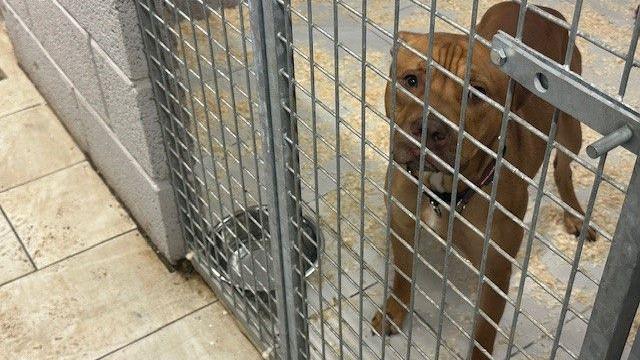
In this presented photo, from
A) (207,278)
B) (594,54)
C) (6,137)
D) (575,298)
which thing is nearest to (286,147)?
(207,278)

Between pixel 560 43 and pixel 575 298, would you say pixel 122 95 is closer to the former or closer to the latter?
pixel 560 43

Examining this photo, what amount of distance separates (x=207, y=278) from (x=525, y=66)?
1.60 metres

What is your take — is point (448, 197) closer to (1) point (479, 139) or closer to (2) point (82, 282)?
(1) point (479, 139)

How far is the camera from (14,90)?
316 centimetres

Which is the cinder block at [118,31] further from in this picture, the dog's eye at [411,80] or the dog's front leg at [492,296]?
the dog's front leg at [492,296]

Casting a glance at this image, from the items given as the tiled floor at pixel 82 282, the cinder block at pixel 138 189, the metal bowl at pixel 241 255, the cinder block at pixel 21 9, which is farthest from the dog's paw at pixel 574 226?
the cinder block at pixel 21 9

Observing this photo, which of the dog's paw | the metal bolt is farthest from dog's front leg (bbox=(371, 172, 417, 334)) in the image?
the metal bolt

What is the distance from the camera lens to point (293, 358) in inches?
77.3

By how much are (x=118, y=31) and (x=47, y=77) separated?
3.54 feet

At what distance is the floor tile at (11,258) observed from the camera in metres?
2.40

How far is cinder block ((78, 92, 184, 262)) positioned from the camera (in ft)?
7.40

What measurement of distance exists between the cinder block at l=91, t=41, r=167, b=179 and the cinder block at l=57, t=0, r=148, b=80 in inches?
1.5

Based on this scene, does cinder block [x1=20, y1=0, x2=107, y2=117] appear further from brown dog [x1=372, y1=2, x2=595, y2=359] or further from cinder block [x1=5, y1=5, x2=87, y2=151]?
brown dog [x1=372, y1=2, x2=595, y2=359]

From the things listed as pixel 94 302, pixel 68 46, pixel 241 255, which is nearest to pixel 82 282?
pixel 94 302
